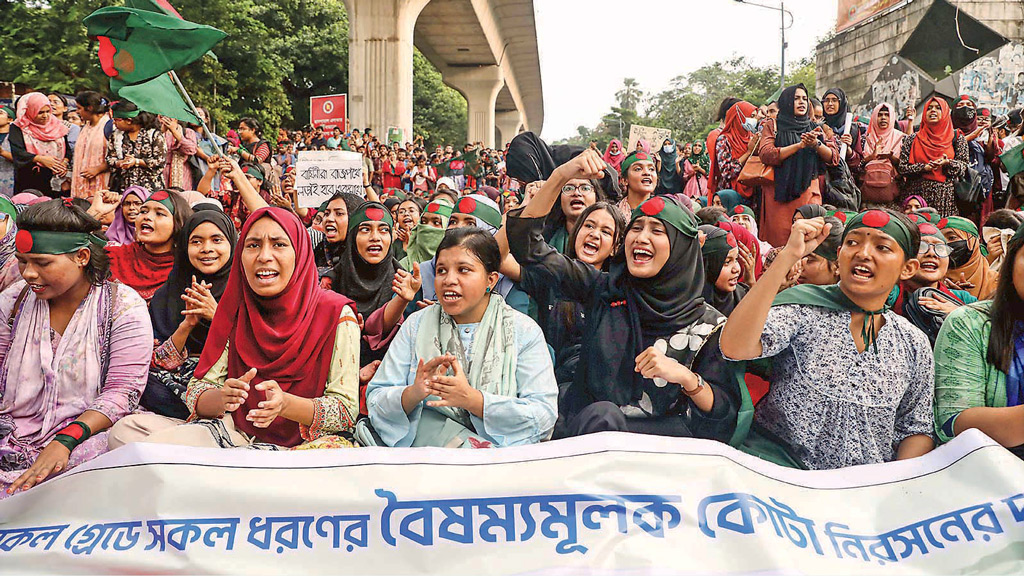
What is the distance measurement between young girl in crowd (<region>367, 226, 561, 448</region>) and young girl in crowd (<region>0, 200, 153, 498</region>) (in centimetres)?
98

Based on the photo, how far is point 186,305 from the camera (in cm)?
321

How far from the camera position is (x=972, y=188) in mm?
7043

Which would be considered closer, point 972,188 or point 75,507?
point 75,507

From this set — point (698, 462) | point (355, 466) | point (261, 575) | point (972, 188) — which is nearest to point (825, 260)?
point (698, 462)

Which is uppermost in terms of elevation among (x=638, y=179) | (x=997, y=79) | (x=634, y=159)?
(x=997, y=79)

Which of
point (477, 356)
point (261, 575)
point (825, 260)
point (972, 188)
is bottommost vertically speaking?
point (261, 575)

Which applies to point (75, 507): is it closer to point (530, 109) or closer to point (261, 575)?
point (261, 575)

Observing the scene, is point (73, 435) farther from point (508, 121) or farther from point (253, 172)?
point (508, 121)

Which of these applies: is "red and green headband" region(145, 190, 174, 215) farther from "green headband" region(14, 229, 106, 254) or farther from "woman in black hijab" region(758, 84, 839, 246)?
"woman in black hijab" region(758, 84, 839, 246)

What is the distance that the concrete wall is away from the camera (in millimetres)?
18484

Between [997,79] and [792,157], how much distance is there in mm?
13915

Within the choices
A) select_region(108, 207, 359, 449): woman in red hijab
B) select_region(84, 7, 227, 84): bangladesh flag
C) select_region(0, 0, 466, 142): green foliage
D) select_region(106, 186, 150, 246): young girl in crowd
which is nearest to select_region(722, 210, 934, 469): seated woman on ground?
select_region(108, 207, 359, 449): woman in red hijab

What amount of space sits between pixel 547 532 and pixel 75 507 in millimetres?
1260

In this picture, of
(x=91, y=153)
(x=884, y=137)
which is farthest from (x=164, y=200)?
(x=884, y=137)
